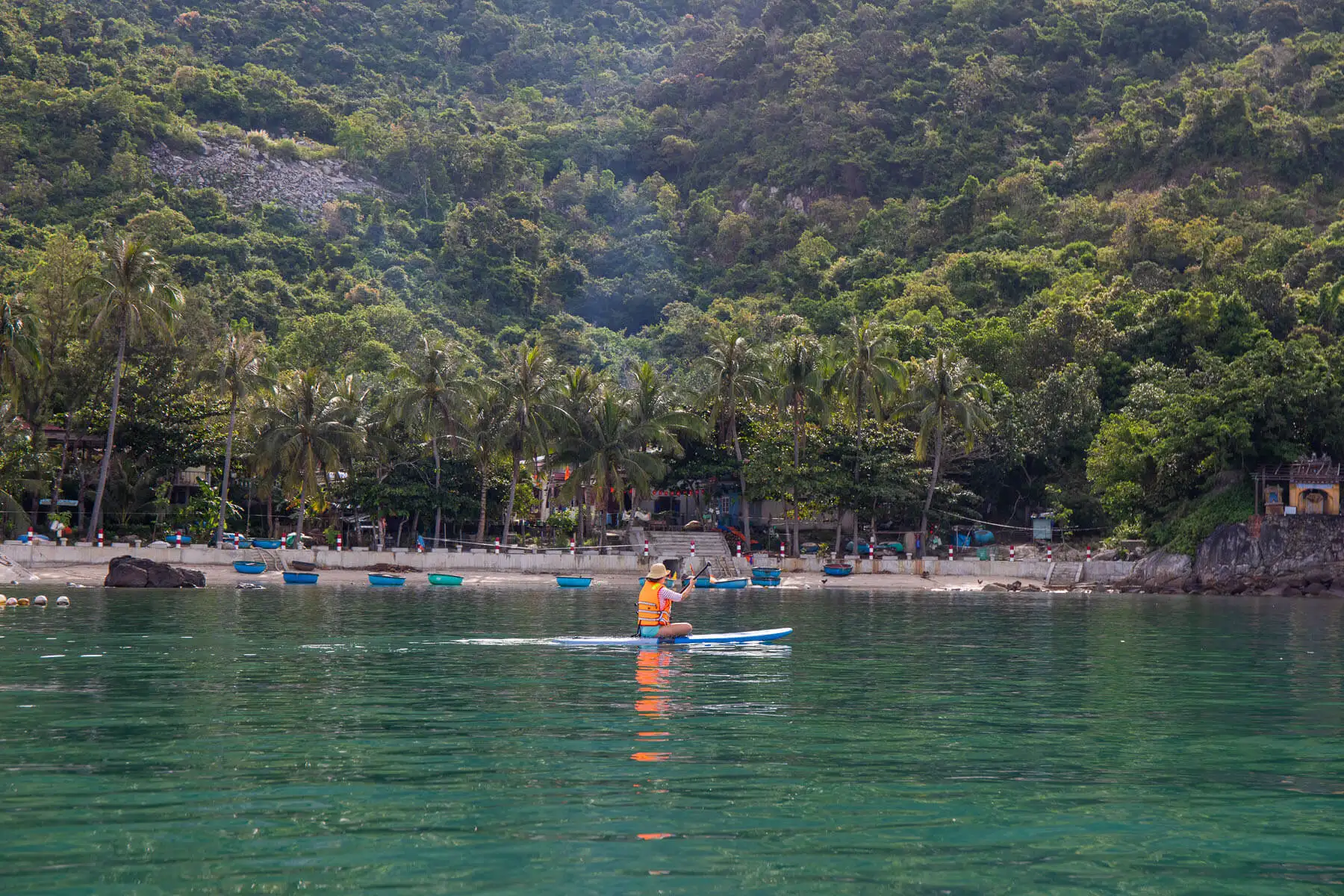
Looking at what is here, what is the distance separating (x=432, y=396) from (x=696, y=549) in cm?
1620

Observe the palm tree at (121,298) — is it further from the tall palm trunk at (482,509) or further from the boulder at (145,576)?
the tall palm trunk at (482,509)

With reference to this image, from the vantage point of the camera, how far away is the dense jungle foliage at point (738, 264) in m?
66.9

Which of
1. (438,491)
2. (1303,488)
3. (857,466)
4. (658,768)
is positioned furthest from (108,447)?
(1303,488)

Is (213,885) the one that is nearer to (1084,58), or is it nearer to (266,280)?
(266,280)

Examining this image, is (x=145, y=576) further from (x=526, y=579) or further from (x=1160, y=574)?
(x=1160, y=574)

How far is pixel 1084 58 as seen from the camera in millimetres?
153750

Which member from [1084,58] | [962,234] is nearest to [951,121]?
[1084,58]

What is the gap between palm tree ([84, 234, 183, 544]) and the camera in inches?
2386

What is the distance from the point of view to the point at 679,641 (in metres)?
26.4

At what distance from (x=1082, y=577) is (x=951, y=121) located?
9815 centimetres

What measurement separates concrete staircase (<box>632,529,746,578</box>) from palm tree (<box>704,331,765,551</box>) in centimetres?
229

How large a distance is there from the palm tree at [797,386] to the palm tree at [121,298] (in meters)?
32.0

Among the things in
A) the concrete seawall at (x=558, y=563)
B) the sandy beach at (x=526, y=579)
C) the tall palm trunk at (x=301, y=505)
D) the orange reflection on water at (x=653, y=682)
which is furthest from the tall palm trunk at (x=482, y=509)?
the orange reflection on water at (x=653, y=682)

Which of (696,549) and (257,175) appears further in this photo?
(257,175)
